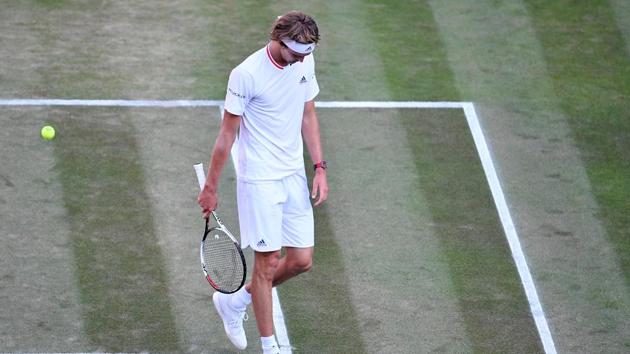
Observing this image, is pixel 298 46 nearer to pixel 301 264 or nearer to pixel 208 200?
pixel 208 200

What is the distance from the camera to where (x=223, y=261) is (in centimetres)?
937

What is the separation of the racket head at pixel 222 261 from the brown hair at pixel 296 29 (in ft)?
4.62

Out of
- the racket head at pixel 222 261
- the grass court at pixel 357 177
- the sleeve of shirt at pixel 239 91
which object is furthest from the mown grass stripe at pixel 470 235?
the sleeve of shirt at pixel 239 91

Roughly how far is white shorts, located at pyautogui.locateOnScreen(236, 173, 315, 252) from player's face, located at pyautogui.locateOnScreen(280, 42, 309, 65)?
815mm

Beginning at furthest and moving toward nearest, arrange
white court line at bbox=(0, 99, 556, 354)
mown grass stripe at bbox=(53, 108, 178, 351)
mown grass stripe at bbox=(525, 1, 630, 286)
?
mown grass stripe at bbox=(525, 1, 630, 286)
white court line at bbox=(0, 99, 556, 354)
mown grass stripe at bbox=(53, 108, 178, 351)

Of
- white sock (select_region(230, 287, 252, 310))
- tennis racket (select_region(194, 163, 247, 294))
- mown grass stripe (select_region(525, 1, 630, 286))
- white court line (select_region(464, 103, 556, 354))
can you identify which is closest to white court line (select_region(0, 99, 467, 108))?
white court line (select_region(464, 103, 556, 354))

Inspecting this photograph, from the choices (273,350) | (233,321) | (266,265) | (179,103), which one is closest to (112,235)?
(233,321)

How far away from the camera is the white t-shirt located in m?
8.80

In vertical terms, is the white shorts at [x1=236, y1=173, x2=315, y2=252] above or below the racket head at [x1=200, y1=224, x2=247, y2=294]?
above

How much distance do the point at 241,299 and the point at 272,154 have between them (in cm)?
114

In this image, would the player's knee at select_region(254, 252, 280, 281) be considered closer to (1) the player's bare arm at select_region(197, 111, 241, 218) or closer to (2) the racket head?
(2) the racket head

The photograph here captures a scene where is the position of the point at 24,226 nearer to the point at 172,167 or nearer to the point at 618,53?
the point at 172,167

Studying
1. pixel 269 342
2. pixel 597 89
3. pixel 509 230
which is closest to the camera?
pixel 269 342

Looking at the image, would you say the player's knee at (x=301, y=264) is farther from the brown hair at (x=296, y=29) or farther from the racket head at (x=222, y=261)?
the brown hair at (x=296, y=29)
